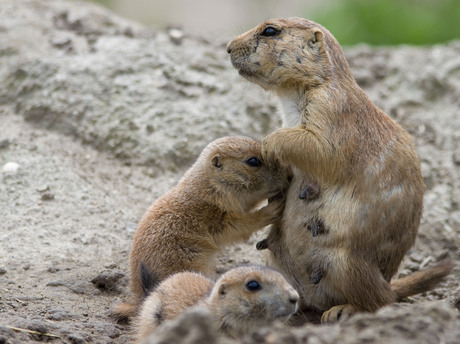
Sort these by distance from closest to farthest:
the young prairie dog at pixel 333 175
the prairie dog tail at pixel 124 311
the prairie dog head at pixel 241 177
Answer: the young prairie dog at pixel 333 175, the prairie dog tail at pixel 124 311, the prairie dog head at pixel 241 177

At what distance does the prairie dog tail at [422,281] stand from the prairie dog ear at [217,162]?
168 cm

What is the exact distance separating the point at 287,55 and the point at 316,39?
10.1 inches

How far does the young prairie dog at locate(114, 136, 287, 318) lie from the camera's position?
5.54 meters

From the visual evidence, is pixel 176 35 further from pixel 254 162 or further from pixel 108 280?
pixel 108 280

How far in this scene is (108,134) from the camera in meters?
7.65

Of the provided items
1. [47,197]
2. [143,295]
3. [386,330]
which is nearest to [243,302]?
[143,295]

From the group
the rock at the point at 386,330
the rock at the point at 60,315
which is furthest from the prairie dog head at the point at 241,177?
the rock at the point at 386,330

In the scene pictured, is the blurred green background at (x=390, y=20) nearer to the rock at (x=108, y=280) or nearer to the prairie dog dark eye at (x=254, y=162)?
the prairie dog dark eye at (x=254, y=162)

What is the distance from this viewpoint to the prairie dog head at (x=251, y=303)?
4.54 meters

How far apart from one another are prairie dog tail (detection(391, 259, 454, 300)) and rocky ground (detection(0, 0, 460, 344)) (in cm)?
18

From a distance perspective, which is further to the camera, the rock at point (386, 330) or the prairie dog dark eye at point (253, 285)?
the prairie dog dark eye at point (253, 285)

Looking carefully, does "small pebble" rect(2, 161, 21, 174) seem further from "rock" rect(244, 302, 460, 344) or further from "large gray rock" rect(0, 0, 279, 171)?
"rock" rect(244, 302, 460, 344)

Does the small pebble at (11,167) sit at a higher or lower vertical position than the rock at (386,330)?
lower

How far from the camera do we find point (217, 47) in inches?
353
